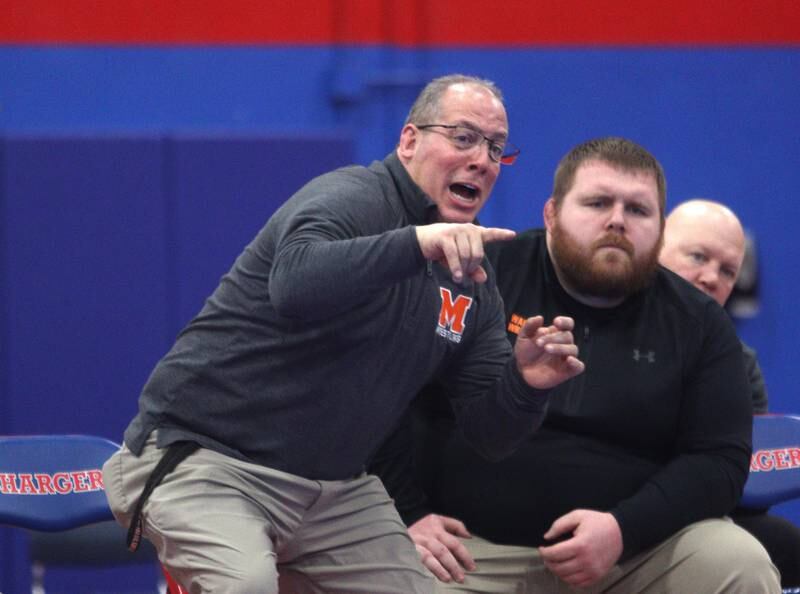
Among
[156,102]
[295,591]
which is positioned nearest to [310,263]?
[295,591]

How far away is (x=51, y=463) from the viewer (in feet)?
8.93

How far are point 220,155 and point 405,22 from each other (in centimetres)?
96

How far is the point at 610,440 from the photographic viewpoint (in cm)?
255

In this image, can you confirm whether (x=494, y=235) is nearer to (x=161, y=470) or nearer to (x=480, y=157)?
(x=480, y=157)

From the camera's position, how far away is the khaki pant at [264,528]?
81.2 inches

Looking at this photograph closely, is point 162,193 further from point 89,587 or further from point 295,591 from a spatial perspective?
point 295,591

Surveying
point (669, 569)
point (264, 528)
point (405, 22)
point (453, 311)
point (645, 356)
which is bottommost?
point (669, 569)

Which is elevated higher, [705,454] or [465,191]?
[465,191]

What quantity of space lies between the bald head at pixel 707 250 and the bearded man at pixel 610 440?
1.67 feet

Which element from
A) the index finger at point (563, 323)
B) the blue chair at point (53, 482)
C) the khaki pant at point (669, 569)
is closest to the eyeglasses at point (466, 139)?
the index finger at point (563, 323)

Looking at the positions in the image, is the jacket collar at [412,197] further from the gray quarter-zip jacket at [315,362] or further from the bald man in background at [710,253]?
the bald man in background at [710,253]

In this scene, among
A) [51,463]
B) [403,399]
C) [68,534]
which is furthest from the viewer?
[68,534]

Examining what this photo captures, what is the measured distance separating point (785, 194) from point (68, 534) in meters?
2.95

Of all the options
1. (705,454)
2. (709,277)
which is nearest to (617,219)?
(705,454)
